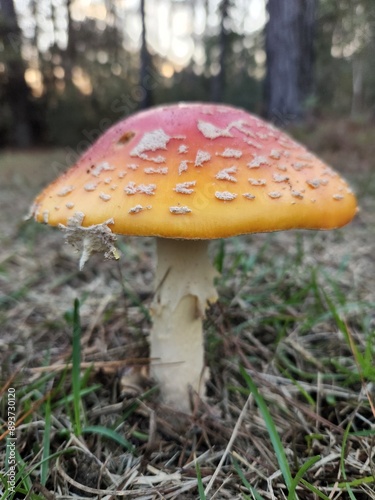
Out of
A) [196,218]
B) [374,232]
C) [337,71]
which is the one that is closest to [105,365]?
[196,218]

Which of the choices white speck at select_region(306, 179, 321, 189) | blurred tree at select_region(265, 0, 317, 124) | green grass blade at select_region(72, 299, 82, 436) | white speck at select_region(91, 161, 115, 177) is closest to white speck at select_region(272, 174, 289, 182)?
white speck at select_region(306, 179, 321, 189)

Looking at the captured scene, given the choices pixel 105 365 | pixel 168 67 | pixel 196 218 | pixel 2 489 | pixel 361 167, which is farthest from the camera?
pixel 168 67

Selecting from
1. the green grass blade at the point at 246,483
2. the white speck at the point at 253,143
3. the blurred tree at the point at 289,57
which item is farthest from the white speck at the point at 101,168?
the blurred tree at the point at 289,57

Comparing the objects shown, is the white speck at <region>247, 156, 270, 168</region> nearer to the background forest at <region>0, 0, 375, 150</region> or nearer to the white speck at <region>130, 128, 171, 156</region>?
the white speck at <region>130, 128, 171, 156</region>

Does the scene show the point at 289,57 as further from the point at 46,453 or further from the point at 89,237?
the point at 46,453

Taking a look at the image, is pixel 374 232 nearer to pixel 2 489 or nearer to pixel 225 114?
pixel 225 114

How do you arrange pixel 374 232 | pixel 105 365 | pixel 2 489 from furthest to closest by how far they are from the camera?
pixel 374 232 < pixel 105 365 < pixel 2 489

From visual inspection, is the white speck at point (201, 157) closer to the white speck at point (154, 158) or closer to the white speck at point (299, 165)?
the white speck at point (154, 158)
